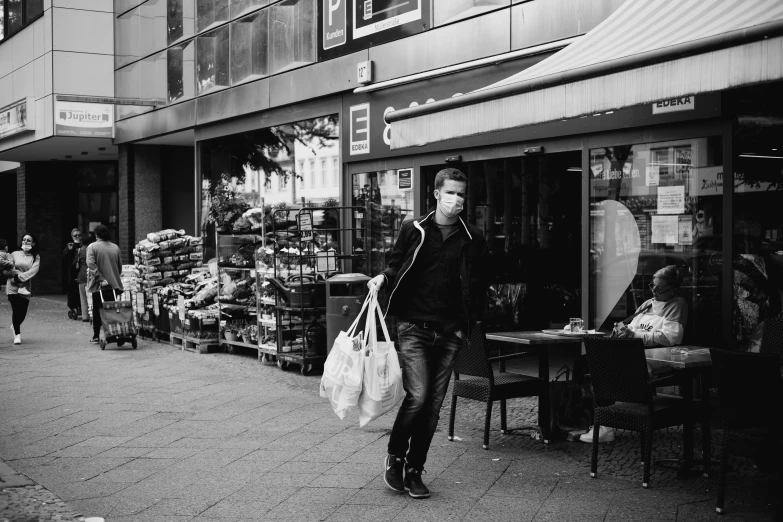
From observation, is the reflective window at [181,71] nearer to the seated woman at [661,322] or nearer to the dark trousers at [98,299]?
the dark trousers at [98,299]

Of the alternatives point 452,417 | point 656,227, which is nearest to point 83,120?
point 656,227

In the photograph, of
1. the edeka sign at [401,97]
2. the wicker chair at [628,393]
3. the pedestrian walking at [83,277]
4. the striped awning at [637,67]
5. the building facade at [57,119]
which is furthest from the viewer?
the building facade at [57,119]

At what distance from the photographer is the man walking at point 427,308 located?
526 cm

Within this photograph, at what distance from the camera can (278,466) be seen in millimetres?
6133

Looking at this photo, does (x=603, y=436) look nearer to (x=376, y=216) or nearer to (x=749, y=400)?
(x=749, y=400)

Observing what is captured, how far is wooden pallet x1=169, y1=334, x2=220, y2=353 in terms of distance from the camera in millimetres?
12312

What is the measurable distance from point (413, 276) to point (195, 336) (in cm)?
775

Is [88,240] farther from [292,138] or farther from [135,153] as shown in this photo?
[292,138]

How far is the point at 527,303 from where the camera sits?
37.3ft

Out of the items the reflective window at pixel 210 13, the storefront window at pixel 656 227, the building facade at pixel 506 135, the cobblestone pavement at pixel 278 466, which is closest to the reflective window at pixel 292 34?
the building facade at pixel 506 135

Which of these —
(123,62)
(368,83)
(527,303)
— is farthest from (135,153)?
(527,303)

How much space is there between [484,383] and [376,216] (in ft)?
16.9

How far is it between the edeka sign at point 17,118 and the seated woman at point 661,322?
15727mm

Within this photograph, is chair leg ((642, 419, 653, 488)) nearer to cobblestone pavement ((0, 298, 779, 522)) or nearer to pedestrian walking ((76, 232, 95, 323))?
cobblestone pavement ((0, 298, 779, 522))
